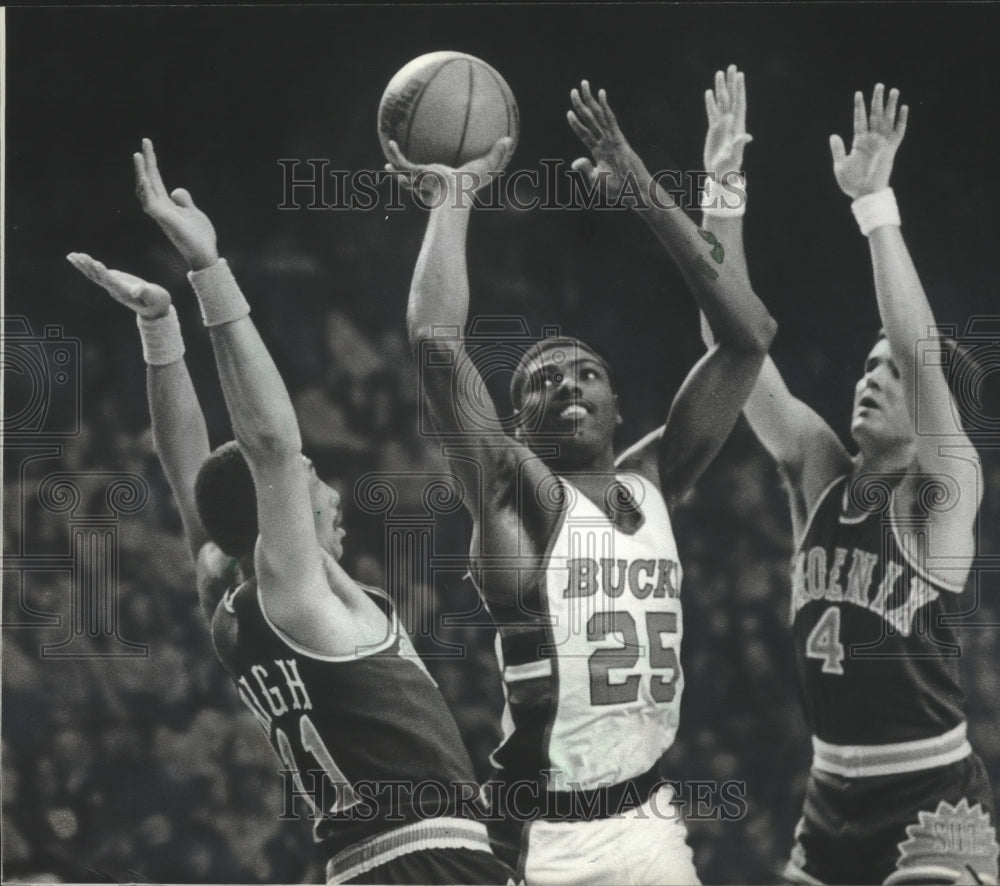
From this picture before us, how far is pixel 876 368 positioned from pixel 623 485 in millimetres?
763

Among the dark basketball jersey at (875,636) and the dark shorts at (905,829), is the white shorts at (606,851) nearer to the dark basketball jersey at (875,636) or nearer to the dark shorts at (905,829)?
the dark shorts at (905,829)

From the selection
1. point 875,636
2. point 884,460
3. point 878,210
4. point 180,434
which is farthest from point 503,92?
point 875,636

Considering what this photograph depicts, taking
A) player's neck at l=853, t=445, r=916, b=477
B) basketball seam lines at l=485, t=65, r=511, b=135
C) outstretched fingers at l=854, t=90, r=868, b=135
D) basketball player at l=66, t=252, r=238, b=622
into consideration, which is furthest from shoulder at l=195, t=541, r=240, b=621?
outstretched fingers at l=854, t=90, r=868, b=135

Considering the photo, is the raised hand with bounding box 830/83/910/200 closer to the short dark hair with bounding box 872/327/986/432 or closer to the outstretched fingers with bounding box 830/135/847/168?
the outstretched fingers with bounding box 830/135/847/168

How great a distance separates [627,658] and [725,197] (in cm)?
128

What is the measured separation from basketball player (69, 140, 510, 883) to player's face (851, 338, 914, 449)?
1.36m

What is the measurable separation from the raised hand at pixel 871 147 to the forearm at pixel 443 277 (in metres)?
1.04

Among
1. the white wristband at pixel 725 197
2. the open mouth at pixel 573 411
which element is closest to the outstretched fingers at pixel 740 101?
the white wristband at pixel 725 197

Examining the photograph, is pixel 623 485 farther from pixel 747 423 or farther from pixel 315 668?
pixel 315 668

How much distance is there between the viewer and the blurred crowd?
10.3 ft

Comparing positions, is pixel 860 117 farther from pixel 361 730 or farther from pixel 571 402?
pixel 361 730

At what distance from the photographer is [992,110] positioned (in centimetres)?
327

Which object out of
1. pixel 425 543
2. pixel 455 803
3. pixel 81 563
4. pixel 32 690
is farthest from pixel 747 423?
pixel 32 690

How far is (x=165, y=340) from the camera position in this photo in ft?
10.7
